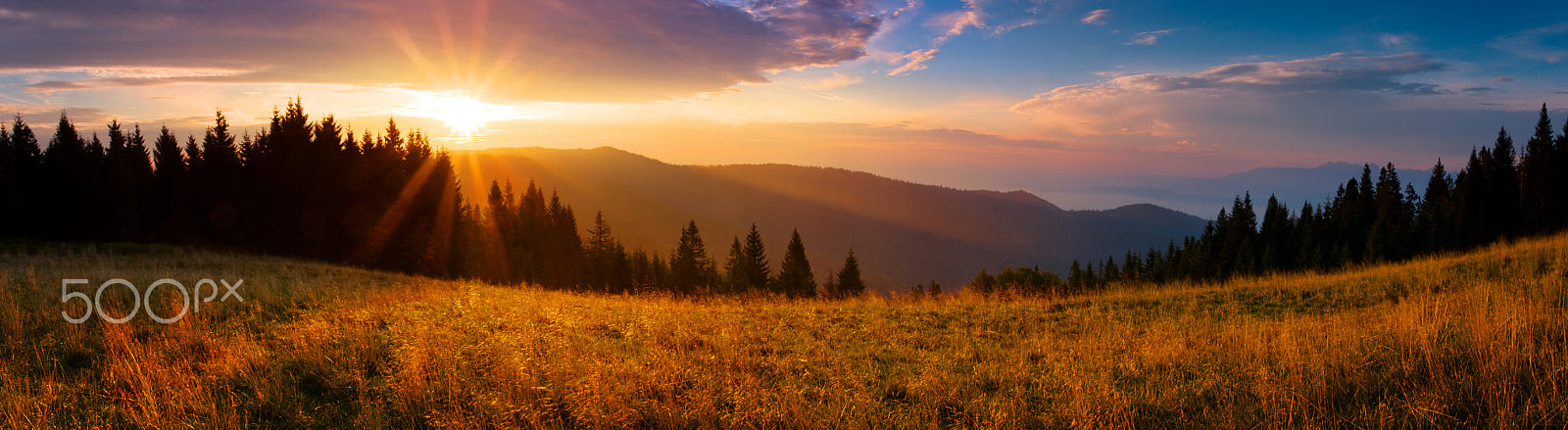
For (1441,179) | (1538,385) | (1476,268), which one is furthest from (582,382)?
(1441,179)

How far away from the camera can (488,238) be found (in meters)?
58.1

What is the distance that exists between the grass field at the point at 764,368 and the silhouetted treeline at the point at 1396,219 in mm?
31732

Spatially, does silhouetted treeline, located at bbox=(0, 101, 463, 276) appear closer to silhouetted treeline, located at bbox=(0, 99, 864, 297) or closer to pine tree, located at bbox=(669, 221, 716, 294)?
silhouetted treeline, located at bbox=(0, 99, 864, 297)

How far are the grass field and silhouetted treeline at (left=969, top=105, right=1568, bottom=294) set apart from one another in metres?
31.7

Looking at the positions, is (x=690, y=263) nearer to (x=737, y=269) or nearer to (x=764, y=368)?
(x=737, y=269)

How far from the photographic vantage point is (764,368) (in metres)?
6.85

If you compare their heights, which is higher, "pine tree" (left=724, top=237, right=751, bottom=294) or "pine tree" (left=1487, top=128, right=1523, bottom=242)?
"pine tree" (left=1487, top=128, right=1523, bottom=242)

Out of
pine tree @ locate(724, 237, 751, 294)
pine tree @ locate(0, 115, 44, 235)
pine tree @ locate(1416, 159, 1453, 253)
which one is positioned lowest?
pine tree @ locate(724, 237, 751, 294)

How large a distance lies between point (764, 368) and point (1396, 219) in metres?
98.6

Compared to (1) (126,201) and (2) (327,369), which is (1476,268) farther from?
(1) (126,201)

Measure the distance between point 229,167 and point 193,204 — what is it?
264 cm

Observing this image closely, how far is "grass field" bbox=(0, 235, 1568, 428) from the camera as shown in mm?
4840

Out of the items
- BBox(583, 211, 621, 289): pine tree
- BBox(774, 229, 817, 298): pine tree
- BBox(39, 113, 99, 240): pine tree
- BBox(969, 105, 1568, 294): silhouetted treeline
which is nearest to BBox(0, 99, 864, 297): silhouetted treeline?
BBox(39, 113, 99, 240): pine tree

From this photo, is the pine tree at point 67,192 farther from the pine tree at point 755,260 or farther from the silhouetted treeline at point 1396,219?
the silhouetted treeline at point 1396,219
